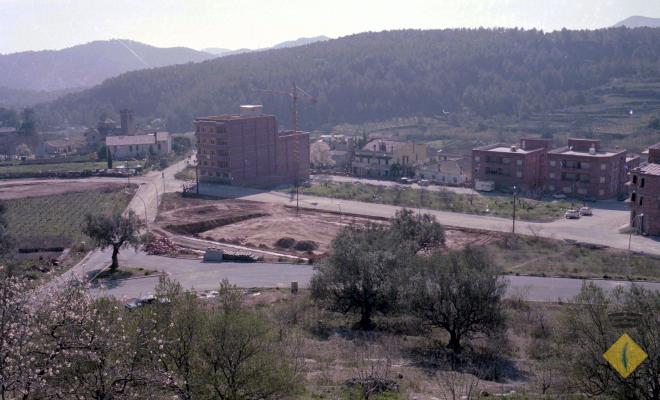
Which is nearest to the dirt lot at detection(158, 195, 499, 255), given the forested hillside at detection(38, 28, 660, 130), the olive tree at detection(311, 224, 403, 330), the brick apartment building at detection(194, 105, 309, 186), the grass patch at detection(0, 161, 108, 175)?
the brick apartment building at detection(194, 105, 309, 186)

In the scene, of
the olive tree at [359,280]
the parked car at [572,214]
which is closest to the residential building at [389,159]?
the parked car at [572,214]

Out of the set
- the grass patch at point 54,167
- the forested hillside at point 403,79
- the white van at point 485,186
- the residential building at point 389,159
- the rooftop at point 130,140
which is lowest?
the white van at point 485,186

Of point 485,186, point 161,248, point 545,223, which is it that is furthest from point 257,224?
point 485,186

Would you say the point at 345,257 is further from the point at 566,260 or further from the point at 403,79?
the point at 403,79

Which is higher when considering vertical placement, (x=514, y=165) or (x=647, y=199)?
(x=514, y=165)

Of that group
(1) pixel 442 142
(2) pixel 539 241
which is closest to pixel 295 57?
(1) pixel 442 142

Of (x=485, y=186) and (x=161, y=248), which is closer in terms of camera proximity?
(x=161, y=248)

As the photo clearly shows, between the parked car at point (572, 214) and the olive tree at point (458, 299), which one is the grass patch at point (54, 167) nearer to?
the parked car at point (572, 214)

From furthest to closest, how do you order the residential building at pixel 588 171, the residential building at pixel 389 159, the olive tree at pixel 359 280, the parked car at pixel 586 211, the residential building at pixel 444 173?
the residential building at pixel 389 159
the residential building at pixel 444 173
the residential building at pixel 588 171
the parked car at pixel 586 211
the olive tree at pixel 359 280

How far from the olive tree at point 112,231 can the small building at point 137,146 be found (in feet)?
130

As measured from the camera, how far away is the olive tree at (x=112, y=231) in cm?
2919

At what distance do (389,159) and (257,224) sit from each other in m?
21.8

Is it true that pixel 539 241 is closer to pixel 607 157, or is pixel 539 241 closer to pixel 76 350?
pixel 607 157

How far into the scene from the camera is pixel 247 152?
53.7m
